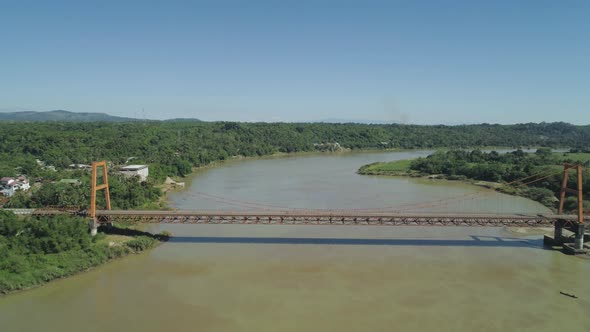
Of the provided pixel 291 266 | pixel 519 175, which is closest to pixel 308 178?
pixel 519 175

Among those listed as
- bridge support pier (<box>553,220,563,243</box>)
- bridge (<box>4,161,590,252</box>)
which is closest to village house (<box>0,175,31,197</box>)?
bridge (<box>4,161,590,252</box>)

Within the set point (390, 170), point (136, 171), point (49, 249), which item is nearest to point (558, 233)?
point (49, 249)

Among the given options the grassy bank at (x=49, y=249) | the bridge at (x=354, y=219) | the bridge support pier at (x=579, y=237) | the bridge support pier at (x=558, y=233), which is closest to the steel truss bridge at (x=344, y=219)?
the bridge at (x=354, y=219)

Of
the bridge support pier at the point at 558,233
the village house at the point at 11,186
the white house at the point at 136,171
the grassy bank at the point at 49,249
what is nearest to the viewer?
the grassy bank at the point at 49,249

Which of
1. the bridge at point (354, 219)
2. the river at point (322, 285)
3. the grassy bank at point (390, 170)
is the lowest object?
the river at point (322, 285)

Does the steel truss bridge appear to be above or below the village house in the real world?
above

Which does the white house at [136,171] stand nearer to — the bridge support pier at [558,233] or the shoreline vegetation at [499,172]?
the shoreline vegetation at [499,172]

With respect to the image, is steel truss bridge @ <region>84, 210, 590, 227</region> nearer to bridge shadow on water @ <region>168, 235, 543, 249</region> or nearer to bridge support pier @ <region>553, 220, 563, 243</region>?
bridge support pier @ <region>553, 220, 563, 243</region>

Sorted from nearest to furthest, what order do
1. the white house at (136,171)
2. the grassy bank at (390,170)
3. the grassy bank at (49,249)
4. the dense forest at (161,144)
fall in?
the grassy bank at (49,249)
the dense forest at (161,144)
the white house at (136,171)
the grassy bank at (390,170)
